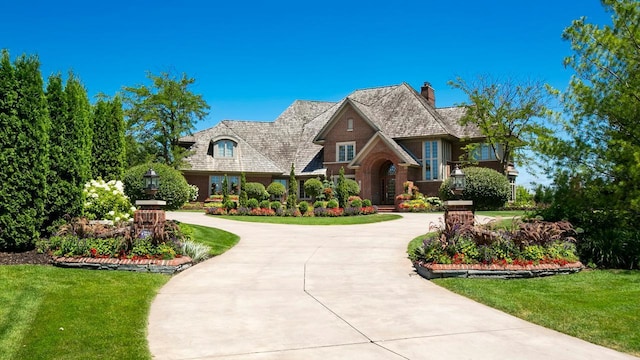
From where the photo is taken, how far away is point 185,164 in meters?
37.7

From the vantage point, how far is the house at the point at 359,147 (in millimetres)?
35062

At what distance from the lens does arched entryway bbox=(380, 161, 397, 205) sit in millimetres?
37312

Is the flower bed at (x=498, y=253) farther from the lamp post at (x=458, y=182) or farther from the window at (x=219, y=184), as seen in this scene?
the window at (x=219, y=184)

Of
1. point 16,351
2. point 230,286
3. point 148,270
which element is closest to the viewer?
point 16,351

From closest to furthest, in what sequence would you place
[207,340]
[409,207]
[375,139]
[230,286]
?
[207,340] < [230,286] < [409,207] < [375,139]

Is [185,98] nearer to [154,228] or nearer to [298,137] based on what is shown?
[298,137]

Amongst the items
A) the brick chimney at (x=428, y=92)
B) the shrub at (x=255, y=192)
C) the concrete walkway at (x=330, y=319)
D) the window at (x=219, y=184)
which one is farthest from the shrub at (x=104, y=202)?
the brick chimney at (x=428, y=92)

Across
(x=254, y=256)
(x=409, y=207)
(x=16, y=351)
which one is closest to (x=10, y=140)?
(x=254, y=256)

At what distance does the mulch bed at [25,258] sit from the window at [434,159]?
93.0 ft

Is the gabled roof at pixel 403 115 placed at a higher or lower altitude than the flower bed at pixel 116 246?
higher

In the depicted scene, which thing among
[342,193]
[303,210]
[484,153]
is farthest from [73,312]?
[484,153]

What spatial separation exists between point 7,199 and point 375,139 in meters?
26.7

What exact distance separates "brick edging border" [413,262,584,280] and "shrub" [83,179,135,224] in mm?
8991

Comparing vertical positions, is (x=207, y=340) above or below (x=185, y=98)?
below
